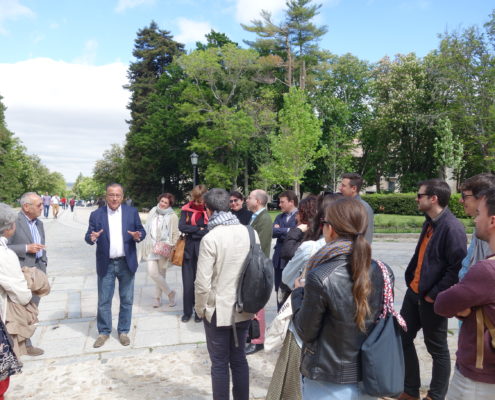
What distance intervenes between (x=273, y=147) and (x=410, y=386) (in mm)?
25403

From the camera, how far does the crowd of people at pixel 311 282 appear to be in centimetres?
208

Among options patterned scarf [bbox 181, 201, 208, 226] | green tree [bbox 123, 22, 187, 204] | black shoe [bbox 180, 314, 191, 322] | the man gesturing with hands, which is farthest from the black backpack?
green tree [bbox 123, 22, 187, 204]

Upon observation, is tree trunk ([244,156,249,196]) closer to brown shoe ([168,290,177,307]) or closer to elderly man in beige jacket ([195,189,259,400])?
brown shoe ([168,290,177,307])

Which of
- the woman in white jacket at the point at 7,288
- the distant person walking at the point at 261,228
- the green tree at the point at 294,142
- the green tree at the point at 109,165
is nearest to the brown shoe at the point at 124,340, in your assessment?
the distant person walking at the point at 261,228

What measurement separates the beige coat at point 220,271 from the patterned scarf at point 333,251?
3.49 feet

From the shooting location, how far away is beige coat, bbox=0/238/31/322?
309 centimetres

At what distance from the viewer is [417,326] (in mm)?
3598

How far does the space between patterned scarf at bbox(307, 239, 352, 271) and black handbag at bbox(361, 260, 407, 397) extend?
0.36 metres

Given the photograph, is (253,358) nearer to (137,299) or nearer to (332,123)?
(137,299)

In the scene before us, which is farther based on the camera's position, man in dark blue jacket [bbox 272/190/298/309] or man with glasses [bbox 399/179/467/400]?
man in dark blue jacket [bbox 272/190/298/309]

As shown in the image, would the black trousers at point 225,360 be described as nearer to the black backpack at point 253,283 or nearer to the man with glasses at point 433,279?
the black backpack at point 253,283

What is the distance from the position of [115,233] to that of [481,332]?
13.1 ft

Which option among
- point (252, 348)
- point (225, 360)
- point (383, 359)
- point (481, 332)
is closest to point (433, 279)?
point (481, 332)

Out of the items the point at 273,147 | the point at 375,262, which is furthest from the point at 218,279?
the point at 273,147
